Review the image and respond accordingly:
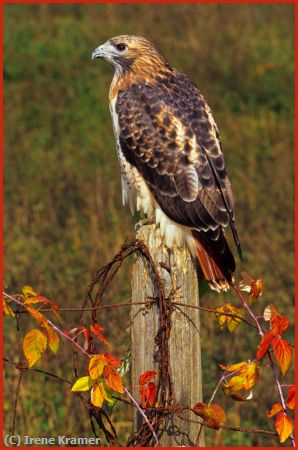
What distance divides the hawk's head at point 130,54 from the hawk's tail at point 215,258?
1.18 metres

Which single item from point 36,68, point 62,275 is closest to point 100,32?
point 36,68

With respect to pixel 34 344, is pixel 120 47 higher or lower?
higher

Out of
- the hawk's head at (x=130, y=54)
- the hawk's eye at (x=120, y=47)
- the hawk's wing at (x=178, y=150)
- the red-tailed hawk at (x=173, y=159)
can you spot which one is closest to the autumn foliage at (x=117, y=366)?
the red-tailed hawk at (x=173, y=159)

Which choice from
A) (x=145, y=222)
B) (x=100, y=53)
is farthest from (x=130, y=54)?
(x=145, y=222)

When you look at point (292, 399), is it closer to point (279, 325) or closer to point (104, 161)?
point (279, 325)

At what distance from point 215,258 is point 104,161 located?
662cm

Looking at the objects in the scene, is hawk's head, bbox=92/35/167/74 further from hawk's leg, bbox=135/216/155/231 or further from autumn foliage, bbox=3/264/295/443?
autumn foliage, bbox=3/264/295/443

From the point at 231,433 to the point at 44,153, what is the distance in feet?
19.0

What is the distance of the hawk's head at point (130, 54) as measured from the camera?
5562 mm

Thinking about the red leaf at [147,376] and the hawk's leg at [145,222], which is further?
the hawk's leg at [145,222]

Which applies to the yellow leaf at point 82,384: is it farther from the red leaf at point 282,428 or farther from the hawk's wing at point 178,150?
the hawk's wing at point 178,150

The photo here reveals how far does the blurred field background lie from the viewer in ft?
22.0

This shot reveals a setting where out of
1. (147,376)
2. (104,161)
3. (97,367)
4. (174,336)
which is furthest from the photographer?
(104,161)

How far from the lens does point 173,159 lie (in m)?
5.08
